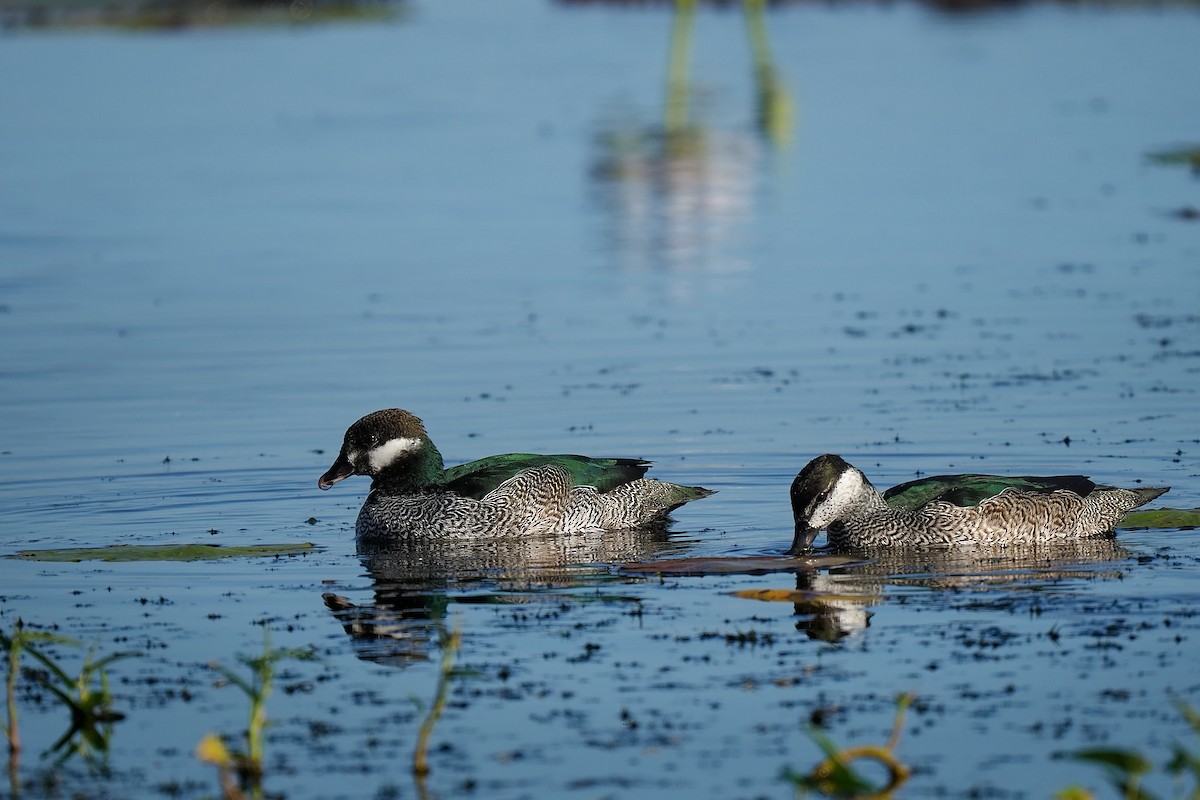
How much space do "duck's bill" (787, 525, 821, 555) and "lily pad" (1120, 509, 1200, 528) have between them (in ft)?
6.60

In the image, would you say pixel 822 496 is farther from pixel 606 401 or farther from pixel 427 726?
pixel 606 401

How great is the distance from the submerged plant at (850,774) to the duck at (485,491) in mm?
5294

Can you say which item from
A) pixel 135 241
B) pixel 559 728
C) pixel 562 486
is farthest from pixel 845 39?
pixel 559 728

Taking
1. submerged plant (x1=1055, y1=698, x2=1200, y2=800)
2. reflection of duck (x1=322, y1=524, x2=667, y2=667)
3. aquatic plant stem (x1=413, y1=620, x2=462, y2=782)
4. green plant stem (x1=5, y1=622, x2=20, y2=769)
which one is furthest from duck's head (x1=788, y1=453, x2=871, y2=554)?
green plant stem (x1=5, y1=622, x2=20, y2=769)

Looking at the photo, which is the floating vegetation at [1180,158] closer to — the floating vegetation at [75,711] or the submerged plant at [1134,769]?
the submerged plant at [1134,769]

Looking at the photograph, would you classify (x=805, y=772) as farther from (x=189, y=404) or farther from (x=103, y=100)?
(x=103, y=100)

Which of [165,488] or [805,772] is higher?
[805,772]

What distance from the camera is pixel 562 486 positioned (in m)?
13.4

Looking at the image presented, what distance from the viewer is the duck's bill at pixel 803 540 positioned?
1234 cm

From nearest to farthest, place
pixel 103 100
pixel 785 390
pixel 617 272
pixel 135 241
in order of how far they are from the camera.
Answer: pixel 785 390 < pixel 617 272 < pixel 135 241 < pixel 103 100

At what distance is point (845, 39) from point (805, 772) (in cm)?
6435

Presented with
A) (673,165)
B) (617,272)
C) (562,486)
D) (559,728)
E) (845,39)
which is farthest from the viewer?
(845,39)

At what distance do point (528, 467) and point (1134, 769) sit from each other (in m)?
6.83

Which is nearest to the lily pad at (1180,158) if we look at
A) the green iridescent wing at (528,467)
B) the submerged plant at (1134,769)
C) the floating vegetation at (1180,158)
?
the floating vegetation at (1180,158)
